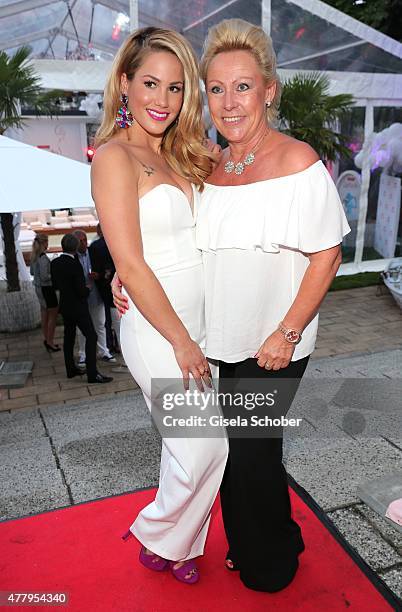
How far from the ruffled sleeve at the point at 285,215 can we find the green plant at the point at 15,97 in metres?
5.59

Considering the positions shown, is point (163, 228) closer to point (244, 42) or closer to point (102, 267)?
point (244, 42)

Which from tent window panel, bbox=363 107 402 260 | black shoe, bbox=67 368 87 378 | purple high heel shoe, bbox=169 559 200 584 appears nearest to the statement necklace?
purple high heel shoe, bbox=169 559 200 584

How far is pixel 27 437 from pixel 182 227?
241cm

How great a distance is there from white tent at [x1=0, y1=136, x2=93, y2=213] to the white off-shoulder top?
248 centimetres

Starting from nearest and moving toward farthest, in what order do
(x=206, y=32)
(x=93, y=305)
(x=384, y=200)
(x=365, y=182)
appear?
(x=93, y=305), (x=206, y=32), (x=365, y=182), (x=384, y=200)

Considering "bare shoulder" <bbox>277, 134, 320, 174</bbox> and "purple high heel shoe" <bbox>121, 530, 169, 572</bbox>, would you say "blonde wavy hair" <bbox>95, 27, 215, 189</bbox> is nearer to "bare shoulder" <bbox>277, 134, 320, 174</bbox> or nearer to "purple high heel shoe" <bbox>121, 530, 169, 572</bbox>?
"bare shoulder" <bbox>277, 134, 320, 174</bbox>

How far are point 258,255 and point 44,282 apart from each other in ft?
15.3

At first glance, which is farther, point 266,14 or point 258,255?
point 266,14

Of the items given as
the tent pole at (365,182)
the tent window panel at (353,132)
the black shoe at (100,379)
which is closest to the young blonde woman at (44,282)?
the black shoe at (100,379)

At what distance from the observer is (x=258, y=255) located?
68.3 inches

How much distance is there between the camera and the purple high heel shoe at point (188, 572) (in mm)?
2043

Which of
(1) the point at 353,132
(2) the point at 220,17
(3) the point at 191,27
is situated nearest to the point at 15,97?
(3) the point at 191,27

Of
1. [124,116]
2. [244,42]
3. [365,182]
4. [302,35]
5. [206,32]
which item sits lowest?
[365,182]

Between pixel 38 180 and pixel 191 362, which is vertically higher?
pixel 38 180
